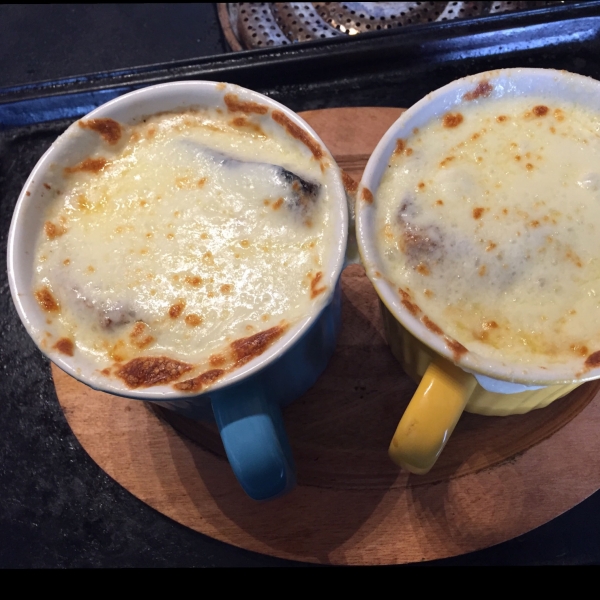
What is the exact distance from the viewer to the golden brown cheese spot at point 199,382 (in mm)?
679

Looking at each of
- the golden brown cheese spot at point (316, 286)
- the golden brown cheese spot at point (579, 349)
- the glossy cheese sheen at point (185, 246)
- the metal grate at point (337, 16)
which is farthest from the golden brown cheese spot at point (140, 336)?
the metal grate at point (337, 16)

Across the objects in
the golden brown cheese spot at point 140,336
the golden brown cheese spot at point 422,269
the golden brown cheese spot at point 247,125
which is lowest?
the golden brown cheese spot at point 140,336

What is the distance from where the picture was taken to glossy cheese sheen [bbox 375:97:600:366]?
2.35 feet

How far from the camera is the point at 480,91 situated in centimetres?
84

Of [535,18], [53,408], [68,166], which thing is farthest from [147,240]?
[535,18]

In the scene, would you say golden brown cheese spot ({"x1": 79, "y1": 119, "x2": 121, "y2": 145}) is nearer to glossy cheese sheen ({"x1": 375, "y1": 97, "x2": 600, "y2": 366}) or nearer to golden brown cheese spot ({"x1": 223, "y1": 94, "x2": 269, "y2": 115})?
golden brown cheese spot ({"x1": 223, "y1": 94, "x2": 269, "y2": 115})

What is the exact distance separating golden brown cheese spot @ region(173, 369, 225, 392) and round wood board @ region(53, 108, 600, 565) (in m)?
0.29

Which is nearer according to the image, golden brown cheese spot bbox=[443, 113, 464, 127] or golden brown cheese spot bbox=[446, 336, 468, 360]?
golden brown cheese spot bbox=[446, 336, 468, 360]

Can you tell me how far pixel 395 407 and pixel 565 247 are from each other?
378 millimetres

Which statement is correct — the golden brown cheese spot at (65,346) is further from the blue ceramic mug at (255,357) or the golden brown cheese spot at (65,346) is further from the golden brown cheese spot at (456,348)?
the golden brown cheese spot at (456,348)

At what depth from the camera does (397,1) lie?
4.85 ft

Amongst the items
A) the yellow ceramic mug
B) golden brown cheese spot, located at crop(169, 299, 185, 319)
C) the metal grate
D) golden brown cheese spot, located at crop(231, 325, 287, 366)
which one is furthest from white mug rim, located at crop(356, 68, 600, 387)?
the metal grate

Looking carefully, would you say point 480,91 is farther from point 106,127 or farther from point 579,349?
point 106,127

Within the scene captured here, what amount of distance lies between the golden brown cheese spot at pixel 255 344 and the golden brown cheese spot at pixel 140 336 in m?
0.12
